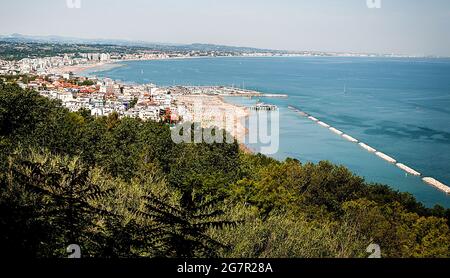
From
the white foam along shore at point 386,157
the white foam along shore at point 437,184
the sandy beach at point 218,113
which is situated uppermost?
the sandy beach at point 218,113

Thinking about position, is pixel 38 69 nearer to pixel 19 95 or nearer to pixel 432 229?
pixel 19 95

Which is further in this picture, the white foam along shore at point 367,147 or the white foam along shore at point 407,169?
the white foam along shore at point 367,147

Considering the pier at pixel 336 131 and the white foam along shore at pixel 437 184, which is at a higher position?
the pier at pixel 336 131

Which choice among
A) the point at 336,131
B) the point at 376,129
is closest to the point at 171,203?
the point at 336,131

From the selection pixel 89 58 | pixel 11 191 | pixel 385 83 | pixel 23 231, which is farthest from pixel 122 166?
pixel 89 58

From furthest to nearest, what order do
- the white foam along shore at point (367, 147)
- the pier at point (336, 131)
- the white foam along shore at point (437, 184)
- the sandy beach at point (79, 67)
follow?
the sandy beach at point (79, 67), the pier at point (336, 131), the white foam along shore at point (367, 147), the white foam along shore at point (437, 184)

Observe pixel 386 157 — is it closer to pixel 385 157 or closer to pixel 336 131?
pixel 385 157

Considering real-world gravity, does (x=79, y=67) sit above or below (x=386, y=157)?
above

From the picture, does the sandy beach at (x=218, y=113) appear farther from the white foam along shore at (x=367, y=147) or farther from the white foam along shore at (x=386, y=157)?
the white foam along shore at (x=386, y=157)

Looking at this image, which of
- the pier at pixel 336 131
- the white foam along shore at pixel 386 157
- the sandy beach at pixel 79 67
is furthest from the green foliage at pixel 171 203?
the sandy beach at pixel 79 67
